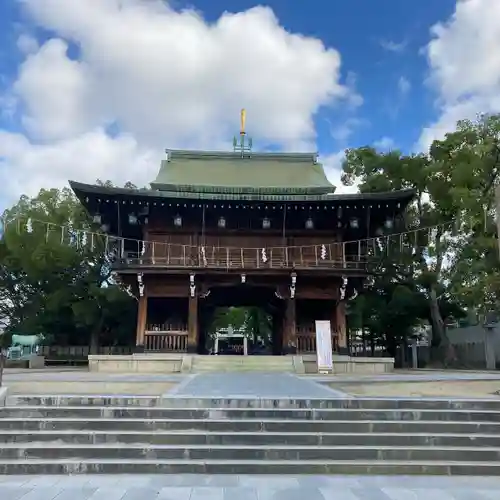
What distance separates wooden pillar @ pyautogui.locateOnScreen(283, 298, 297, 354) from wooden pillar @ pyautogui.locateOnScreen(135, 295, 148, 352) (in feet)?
19.0

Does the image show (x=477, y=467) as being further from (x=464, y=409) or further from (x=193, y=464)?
(x=193, y=464)

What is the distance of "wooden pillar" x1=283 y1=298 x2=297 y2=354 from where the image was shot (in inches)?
747

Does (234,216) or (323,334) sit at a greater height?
(234,216)

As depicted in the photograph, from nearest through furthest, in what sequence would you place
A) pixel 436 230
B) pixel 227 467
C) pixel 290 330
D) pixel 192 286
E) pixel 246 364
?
pixel 227 467 < pixel 246 364 < pixel 192 286 < pixel 290 330 < pixel 436 230

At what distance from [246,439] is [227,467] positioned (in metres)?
0.61

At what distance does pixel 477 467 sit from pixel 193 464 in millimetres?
3722

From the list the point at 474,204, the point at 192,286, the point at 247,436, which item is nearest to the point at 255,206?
the point at 192,286

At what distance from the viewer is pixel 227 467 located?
6246 millimetres

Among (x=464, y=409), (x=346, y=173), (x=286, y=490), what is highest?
(x=346, y=173)

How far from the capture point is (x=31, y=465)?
623 centimetres

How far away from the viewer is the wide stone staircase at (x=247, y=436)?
247 inches

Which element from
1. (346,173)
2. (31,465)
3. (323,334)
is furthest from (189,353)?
(346,173)

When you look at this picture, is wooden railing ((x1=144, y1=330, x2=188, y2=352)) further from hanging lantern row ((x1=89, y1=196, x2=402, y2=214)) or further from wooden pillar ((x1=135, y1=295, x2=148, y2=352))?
hanging lantern row ((x1=89, y1=196, x2=402, y2=214))

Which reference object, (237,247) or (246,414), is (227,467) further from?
(237,247)
